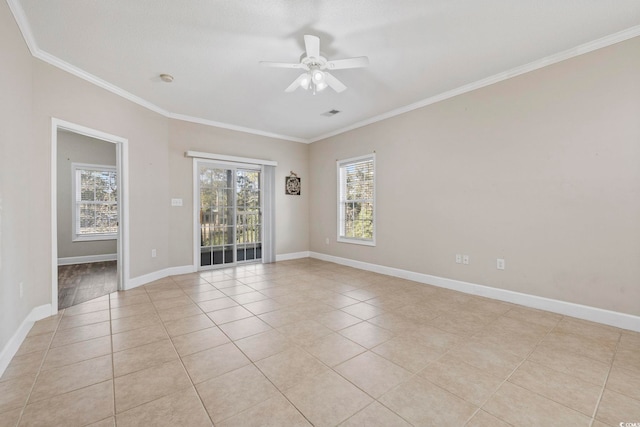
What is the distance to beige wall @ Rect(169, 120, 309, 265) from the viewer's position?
4785mm

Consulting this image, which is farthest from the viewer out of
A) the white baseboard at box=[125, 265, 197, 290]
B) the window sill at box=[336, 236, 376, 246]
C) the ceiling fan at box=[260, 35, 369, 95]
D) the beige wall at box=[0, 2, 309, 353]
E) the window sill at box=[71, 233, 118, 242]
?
the window sill at box=[71, 233, 118, 242]

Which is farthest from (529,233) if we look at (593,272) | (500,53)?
(500,53)

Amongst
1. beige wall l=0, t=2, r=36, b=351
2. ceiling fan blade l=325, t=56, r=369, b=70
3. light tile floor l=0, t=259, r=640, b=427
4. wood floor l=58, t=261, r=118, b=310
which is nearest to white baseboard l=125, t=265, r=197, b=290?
wood floor l=58, t=261, r=118, b=310

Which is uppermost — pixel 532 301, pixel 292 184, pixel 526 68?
pixel 526 68

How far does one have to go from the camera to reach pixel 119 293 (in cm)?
378

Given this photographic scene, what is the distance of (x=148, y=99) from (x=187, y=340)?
3.54 m

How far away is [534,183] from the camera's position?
3.14 metres

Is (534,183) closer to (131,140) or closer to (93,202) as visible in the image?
(131,140)

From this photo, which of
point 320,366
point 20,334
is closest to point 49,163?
point 20,334

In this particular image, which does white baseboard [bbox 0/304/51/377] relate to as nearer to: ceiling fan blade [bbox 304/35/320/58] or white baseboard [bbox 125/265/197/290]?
white baseboard [bbox 125/265/197/290]

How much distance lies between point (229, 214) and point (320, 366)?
4015mm

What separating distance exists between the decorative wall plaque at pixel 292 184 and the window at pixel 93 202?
145 inches

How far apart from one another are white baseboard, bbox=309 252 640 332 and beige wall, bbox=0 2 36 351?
4442mm

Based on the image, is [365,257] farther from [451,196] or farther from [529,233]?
[529,233]
